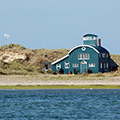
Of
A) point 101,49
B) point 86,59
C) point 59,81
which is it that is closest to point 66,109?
point 59,81

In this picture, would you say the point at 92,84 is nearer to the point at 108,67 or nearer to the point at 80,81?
the point at 80,81

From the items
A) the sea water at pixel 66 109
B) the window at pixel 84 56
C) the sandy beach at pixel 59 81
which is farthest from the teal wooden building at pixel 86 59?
the sea water at pixel 66 109

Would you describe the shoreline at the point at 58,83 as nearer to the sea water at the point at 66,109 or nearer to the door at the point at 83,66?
the sea water at the point at 66,109

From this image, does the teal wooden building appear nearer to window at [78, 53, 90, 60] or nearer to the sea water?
window at [78, 53, 90, 60]

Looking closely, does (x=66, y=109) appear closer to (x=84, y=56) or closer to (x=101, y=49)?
(x=84, y=56)

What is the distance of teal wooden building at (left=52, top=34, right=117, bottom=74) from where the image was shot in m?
89.9

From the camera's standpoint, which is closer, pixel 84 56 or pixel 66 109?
pixel 66 109

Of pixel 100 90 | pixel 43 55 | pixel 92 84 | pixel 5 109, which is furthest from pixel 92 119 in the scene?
pixel 43 55

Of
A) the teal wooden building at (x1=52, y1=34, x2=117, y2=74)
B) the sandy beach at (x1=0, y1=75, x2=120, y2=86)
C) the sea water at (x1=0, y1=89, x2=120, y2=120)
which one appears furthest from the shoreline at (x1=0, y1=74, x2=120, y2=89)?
the teal wooden building at (x1=52, y1=34, x2=117, y2=74)

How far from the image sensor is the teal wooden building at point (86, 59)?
89.9 meters

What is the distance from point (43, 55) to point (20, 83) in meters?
76.5

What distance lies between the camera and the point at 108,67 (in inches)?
3757

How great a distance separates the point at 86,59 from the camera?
3583 inches

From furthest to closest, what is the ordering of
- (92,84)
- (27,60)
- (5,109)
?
1. (27,60)
2. (92,84)
3. (5,109)
